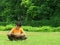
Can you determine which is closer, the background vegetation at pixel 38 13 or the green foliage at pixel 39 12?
the background vegetation at pixel 38 13

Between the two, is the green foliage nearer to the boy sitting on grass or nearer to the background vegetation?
the background vegetation

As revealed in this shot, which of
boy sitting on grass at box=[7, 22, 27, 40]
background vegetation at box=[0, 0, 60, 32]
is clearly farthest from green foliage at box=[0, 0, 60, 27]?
boy sitting on grass at box=[7, 22, 27, 40]

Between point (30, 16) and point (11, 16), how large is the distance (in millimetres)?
6547

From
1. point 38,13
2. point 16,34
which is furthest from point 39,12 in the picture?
point 16,34

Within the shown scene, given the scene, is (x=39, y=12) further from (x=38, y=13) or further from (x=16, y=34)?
(x=16, y=34)

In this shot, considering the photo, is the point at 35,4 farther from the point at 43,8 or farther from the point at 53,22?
the point at 53,22

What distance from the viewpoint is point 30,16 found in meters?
49.3

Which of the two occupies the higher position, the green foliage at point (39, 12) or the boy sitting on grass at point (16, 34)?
the boy sitting on grass at point (16, 34)

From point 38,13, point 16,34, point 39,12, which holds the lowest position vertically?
point 38,13

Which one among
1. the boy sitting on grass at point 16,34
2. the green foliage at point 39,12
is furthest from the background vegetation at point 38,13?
the boy sitting on grass at point 16,34

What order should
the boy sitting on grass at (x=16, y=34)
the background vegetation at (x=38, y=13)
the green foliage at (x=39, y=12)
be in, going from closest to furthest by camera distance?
1. the boy sitting on grass at (x=16, y=34)
2. the background vegetation at (x=38, y=13)
3. the green foliage at (x=39, y=12)

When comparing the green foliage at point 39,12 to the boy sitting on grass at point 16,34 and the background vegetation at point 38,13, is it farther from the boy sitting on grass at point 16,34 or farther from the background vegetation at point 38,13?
the boy sitting on grass at point 16,34

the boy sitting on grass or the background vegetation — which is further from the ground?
the boy sitting on grass

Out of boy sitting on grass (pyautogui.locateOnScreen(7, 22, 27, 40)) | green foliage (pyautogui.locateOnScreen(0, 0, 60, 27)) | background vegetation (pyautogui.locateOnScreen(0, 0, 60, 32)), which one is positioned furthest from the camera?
green foliage (pyautogui.locateOnScreen(0, 0, 60, 27))
